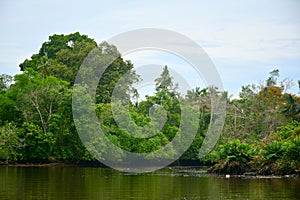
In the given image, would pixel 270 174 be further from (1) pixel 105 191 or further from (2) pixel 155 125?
(2) pixel 155 125

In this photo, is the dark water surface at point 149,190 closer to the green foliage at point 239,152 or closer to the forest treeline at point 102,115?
the green foliage at point 239,152

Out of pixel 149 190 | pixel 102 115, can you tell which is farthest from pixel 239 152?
pixel 102 115

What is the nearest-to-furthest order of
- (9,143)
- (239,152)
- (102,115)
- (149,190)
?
(149,190), (239,152), (9,143), (102,115)

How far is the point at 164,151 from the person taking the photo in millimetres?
45938

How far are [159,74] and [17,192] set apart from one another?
124 feet

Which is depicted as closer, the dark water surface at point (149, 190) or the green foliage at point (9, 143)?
the dark water surface at point (149, 190)

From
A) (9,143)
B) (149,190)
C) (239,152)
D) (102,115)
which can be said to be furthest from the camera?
(102,115)

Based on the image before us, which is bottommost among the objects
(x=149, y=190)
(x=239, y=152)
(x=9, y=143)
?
(x=149, y=190)

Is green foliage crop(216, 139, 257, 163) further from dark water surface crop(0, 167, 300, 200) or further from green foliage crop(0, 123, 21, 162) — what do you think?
green foliage crop(0, 123, 21, 162)

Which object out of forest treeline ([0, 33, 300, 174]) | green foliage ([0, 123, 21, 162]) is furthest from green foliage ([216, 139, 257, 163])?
green foliage ([0, 123, 21, 162])

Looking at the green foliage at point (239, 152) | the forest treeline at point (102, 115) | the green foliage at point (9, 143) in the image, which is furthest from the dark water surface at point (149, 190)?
the green foliage at point (9, 143)

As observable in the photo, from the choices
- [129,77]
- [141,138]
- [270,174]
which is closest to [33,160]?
[141,138]

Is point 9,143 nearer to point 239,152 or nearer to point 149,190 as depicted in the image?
point 239,152

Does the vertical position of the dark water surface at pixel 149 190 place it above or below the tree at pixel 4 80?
below
